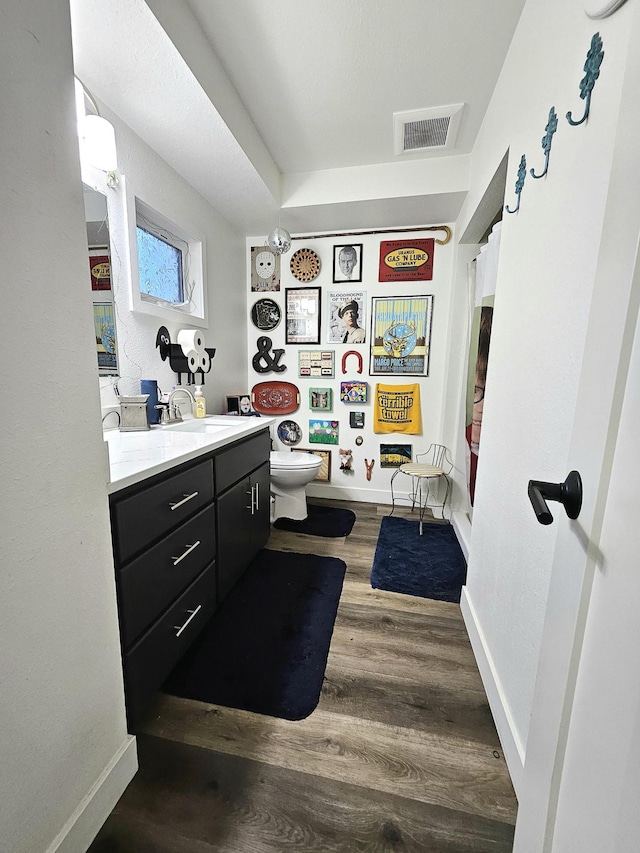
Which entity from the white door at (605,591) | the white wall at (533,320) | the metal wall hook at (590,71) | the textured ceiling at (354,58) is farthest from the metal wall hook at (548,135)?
the textured ceiling at (354,58)

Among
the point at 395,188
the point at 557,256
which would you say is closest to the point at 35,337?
the point at 557,256

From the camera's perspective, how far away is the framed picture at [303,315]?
2.79m

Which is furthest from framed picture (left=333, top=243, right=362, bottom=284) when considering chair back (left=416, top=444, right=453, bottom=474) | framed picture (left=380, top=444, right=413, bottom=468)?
chair back (left=416, top=444, right=453, bottom=474)

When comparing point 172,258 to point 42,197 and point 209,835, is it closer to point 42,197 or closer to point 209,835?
point 42,197

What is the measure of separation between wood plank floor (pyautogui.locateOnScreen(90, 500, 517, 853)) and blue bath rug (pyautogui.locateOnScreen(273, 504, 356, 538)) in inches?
41.6

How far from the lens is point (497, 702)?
1.10 m

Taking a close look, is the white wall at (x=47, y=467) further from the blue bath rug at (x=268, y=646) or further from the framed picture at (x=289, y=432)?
A: the framed picture at (x=289, y=432)

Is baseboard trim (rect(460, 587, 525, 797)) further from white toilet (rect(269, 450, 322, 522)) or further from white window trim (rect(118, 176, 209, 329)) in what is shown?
white window trim (rect(118, 176, 209, 329))

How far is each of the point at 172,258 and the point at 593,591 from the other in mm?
2407

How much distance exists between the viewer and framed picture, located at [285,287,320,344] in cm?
279

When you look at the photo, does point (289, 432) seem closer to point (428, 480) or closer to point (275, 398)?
point (275, 398)

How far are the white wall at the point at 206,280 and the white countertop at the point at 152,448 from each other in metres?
0.27

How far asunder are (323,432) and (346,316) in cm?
99

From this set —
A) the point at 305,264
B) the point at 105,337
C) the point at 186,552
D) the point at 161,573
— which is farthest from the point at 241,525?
the point at 305,264
